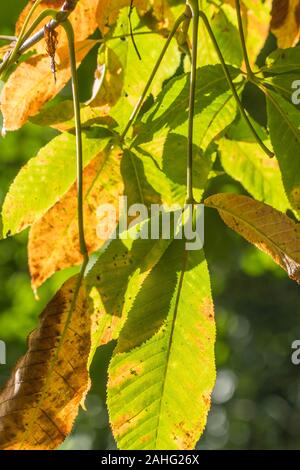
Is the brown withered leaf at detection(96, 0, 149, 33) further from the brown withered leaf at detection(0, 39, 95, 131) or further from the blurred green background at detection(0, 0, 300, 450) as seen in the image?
the blurred green background at detection(0, 0, 300, 450)

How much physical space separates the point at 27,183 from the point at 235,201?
232 millimetres

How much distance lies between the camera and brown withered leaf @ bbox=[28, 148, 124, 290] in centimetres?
85

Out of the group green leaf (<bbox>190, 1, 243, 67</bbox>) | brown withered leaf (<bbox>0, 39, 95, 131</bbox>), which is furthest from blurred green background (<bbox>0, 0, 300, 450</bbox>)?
brown withered leaf (<bbox>0, 39, 95, 131</bbox>)

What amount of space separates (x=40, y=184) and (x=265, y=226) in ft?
0.83

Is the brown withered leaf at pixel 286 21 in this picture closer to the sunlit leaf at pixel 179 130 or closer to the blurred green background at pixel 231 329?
the sunlit leaf at pixel 179 130

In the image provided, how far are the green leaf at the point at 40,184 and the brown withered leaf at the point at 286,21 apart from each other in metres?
0.26

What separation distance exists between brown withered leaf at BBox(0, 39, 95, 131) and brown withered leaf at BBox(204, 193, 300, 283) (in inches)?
11.0

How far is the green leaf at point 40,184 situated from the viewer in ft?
2.73

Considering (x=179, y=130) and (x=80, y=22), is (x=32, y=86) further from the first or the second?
(x=179, y=130)

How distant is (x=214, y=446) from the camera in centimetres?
684

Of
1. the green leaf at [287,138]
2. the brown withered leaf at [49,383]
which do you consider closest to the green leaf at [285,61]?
the green leaf at [287,138]

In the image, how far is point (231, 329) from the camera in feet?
21.4
